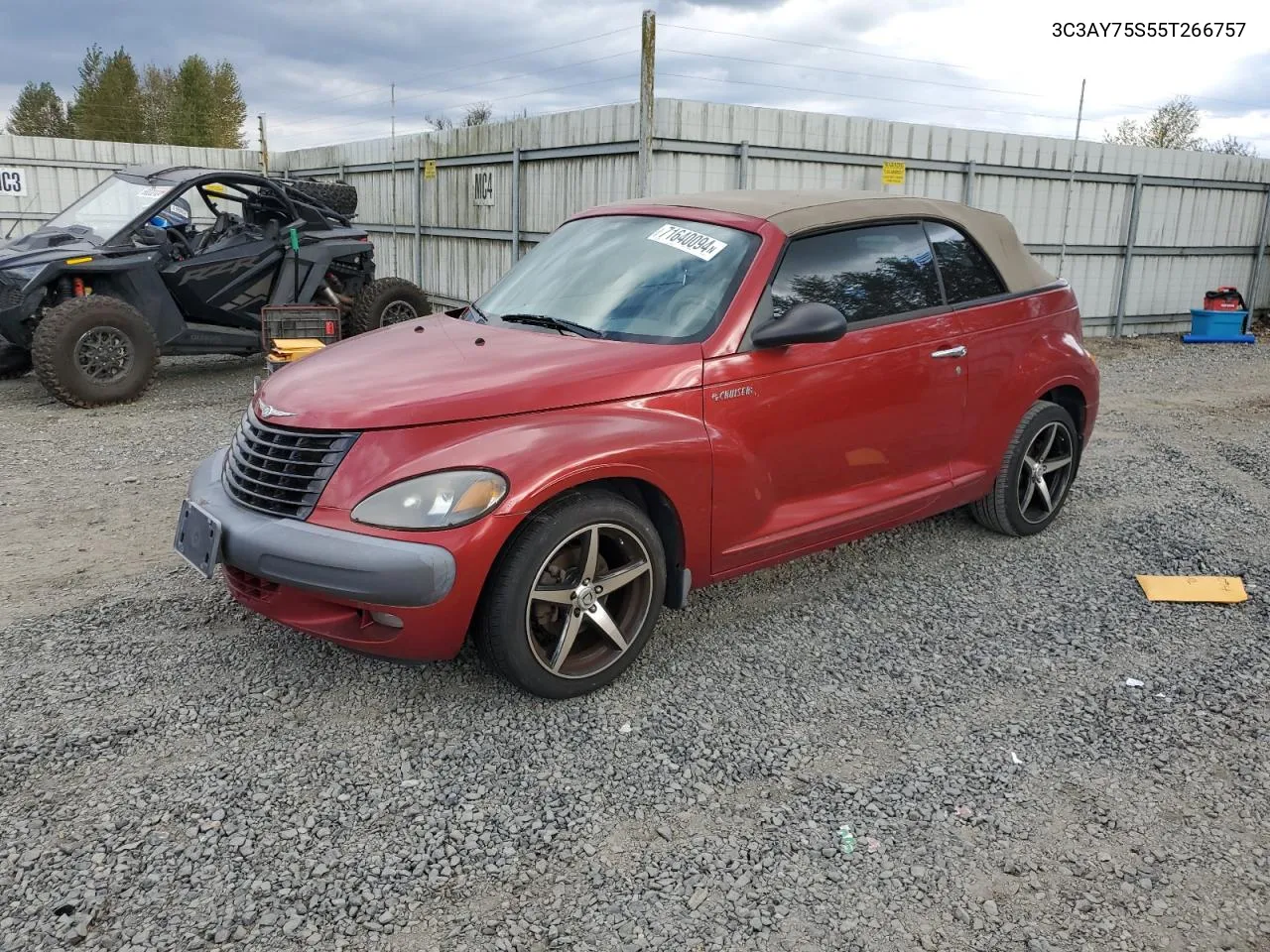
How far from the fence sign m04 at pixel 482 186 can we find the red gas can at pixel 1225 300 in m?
10.7

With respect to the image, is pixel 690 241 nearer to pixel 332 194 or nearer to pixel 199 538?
pixel 199 538

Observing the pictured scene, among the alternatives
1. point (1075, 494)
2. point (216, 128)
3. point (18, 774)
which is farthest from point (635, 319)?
point (216, 128)

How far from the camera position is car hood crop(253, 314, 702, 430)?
314 centimetres

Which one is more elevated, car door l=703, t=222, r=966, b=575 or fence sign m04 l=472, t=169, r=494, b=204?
fence sign m04 l=472, t=169, r=494, b=204

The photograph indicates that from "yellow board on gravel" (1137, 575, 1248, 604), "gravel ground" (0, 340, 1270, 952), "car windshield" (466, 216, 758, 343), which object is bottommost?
"gravel ground" (0, 340, 1270, 952)

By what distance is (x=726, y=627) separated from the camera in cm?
403

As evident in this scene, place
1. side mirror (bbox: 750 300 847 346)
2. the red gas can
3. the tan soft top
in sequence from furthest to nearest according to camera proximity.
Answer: the red gas can
the tan soft top
side mirror (bbox: 750 300 847 346)

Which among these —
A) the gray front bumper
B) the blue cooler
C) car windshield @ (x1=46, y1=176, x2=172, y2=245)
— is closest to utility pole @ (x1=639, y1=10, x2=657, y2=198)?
car windshield @ (x1=46, y1=176, x2=172, y2=245)

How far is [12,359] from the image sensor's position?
9.03 m

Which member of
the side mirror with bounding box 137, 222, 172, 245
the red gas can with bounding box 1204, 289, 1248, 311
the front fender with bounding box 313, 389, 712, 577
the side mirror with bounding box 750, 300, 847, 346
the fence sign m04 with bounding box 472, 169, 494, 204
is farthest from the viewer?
the red gas can with bounding box 1204, 289, 1248, 311

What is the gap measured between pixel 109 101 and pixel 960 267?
64.3 m

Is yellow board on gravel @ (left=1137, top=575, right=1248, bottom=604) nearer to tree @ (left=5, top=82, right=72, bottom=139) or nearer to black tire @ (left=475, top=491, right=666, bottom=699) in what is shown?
black tire @ (left=475, top=491, right=666, bottom=699)

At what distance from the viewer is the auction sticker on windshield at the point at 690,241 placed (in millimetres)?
3881

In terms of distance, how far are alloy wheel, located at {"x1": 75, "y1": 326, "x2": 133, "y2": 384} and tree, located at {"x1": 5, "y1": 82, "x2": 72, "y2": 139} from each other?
2309 inches
